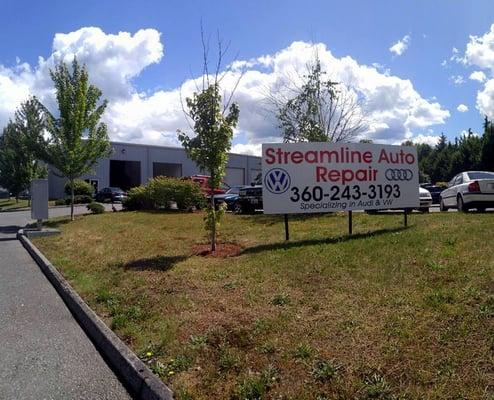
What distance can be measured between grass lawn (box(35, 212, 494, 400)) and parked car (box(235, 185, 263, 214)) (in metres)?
12.0

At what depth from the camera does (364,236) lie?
10.3m

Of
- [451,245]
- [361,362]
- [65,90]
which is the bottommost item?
[361,362]

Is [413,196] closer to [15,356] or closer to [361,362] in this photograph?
[361,362]

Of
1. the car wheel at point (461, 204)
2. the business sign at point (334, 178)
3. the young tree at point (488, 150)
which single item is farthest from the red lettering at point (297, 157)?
the young tree at point (488, 150)

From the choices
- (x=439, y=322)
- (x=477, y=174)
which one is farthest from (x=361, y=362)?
(x=477, y=174)

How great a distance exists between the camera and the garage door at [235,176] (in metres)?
63.7

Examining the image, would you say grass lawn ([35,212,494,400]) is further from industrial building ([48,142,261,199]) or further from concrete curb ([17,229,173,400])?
industrial building ([48,142,261,199])

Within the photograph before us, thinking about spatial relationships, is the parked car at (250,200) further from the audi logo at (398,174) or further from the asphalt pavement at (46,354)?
the asphalt pavement at (46,354)

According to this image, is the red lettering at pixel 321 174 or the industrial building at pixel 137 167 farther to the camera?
the industrial building at pixel 137 167

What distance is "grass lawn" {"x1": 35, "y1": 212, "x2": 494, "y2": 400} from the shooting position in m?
3.90

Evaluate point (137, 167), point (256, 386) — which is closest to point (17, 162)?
point (137, 167)

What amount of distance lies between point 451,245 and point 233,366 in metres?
4.72

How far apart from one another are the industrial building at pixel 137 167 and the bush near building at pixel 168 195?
27.8 metres

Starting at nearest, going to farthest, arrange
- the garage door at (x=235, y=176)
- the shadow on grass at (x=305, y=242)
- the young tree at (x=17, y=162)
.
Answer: the shadow on grass at (x=305, y=242) → the young tree at (x=17, y=162) → the garage door at (x=235, y=176)
